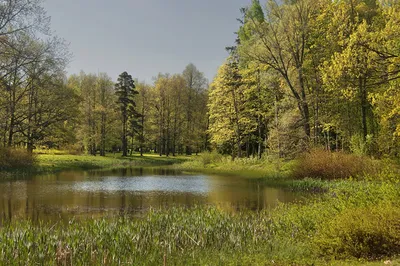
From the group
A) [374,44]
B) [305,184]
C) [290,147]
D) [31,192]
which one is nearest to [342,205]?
[374,44]

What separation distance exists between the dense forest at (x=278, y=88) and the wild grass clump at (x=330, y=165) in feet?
7.25

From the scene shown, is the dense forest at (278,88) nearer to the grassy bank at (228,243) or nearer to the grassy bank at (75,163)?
the grassy bank at (75,163)

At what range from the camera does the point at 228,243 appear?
25.8 ft

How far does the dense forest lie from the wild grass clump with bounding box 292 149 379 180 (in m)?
2.21

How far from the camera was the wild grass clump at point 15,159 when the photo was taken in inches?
1075

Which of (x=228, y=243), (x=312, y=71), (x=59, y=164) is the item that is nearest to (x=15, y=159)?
(x=59, y=164)

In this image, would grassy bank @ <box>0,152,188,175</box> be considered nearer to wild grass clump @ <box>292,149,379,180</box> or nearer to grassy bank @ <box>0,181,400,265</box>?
wild grass clump @ <box>292,149,379,180</box>

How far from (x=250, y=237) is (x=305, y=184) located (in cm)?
1268

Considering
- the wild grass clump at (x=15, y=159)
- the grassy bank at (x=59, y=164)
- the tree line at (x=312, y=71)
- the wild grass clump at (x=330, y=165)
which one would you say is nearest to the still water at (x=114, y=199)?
the wild grass clump at (x=330, y=165)

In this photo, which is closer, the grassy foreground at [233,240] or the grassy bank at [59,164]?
the grassy foreground at [233,240]

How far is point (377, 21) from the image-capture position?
1129 inches

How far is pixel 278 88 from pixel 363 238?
1227 inches

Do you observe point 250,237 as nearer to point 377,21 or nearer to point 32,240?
point 32,240

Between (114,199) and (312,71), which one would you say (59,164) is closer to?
(114,199)
